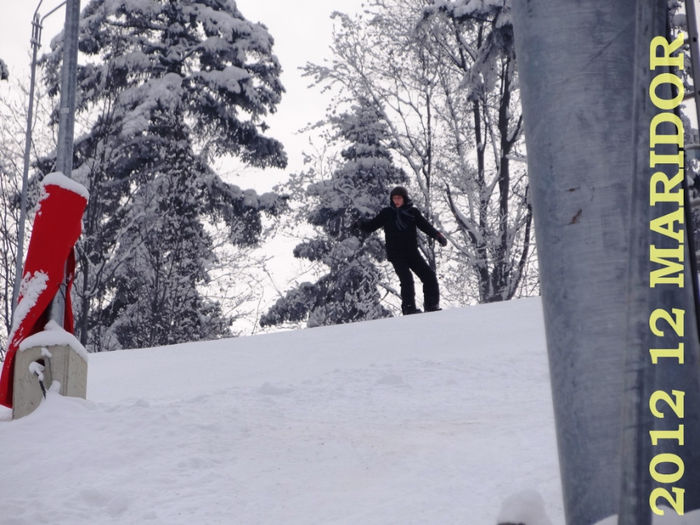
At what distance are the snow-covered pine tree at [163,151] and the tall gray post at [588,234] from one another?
1662 cm

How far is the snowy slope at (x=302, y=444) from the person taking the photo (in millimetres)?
3332

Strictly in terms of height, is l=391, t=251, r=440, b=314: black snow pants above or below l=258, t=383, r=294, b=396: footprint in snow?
above

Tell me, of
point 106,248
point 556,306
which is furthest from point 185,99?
point 556,306

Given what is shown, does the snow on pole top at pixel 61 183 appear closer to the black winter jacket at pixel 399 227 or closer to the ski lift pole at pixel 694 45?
the ski lift pole at pixel 694 45

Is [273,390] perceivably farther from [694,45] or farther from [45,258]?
[694,45]

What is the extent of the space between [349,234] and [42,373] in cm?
1697

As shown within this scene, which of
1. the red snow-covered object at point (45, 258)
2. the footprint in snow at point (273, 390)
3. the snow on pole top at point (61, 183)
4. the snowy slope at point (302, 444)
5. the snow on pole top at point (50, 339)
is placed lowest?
the snowy slope at point (302, 444)

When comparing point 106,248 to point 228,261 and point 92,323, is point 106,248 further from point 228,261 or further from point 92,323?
point 228,261

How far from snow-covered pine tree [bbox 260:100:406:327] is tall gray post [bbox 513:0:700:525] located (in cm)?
1948

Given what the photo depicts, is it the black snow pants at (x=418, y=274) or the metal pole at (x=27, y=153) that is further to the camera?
the metal pole at (x=27, y=153)

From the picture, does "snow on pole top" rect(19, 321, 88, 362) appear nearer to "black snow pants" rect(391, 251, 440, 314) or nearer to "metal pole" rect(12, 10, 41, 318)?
"black snow pants" rect(391, 251, 440, 314)

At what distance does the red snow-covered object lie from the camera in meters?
4.86

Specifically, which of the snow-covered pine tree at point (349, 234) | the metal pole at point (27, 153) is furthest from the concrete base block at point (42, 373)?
the snow-covered pine tree at point (349, 234)

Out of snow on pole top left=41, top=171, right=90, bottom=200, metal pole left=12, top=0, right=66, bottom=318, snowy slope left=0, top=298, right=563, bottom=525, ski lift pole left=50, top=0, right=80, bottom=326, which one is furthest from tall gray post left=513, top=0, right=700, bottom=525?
metal pole left=12, top=0, right=66, bottom=318
